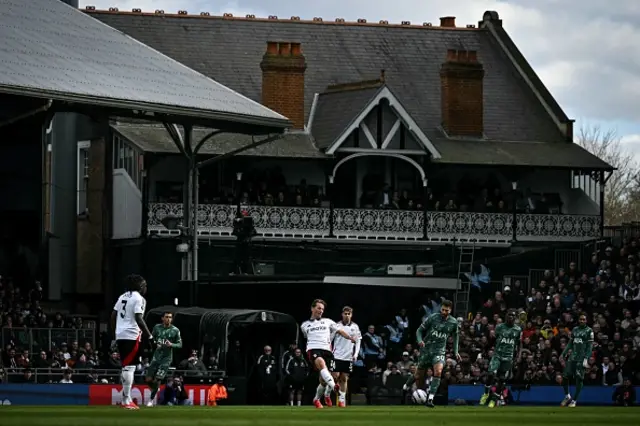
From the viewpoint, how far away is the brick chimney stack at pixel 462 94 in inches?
2499

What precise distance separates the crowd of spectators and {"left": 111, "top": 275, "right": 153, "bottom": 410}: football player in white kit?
15723 millimetres

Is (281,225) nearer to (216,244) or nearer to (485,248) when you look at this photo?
(216,244)

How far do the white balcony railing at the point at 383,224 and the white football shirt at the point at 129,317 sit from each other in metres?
27.4

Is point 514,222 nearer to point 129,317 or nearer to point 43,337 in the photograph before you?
point 43,337

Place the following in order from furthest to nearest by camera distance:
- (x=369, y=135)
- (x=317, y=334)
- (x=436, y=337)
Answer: (x=369, y=135) → (x=317, y=334) → (x=436, y=337)

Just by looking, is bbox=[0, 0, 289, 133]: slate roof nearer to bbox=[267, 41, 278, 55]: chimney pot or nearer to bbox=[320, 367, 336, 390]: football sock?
bbox=[267, 41, 278, 55]: chimney pot

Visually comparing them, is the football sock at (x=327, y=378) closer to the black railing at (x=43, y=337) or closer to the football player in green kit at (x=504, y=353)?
the football player in green kit at (x=504, y=353)

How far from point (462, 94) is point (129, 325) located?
3594 cm

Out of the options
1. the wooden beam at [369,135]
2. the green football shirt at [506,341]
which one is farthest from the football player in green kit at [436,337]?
the wooden beam at [369,135]

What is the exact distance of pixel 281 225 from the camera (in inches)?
2288

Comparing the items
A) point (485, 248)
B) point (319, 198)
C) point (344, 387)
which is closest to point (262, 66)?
point (319, 198)

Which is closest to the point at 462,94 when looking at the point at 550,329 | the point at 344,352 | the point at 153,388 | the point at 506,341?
the point at 550,329

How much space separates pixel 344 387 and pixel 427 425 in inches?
425

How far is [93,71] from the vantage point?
46562 millimetres
